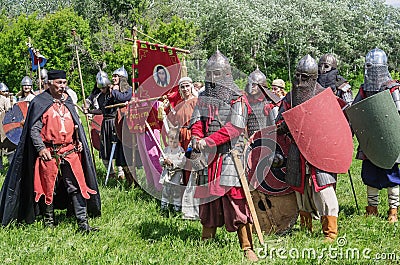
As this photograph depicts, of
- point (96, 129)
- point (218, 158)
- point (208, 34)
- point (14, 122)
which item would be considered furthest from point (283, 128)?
point (208, 34)

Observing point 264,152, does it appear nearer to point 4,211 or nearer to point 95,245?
point 95,245

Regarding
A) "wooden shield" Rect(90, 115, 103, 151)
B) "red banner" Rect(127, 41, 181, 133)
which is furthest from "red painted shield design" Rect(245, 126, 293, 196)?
"wooden shield" Rect(90, 115, 103, 151)

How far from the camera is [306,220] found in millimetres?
4762

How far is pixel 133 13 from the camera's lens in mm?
32844

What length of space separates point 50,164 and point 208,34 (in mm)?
28261

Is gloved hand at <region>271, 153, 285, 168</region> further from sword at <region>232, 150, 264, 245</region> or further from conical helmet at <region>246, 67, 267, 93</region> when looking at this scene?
conical helmet at <region>246, 67, 267, 93</region>

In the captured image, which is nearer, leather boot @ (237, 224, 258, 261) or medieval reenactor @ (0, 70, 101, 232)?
leather boot @ (237, 224, 258, 261)

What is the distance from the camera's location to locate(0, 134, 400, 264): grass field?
4020mm

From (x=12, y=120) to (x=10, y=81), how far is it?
2782 cm

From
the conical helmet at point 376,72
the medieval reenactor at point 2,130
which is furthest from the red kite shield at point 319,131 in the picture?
the medieval reenactor at point 2,130

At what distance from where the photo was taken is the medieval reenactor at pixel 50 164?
15.4 ft

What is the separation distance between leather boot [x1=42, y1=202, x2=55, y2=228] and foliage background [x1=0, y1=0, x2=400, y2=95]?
22.8 m

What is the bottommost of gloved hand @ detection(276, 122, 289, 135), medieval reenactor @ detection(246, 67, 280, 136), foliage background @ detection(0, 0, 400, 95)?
gloved hand @ detection(276, 122, 289, 135)

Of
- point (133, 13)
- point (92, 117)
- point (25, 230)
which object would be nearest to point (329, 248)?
point (25, 230)
